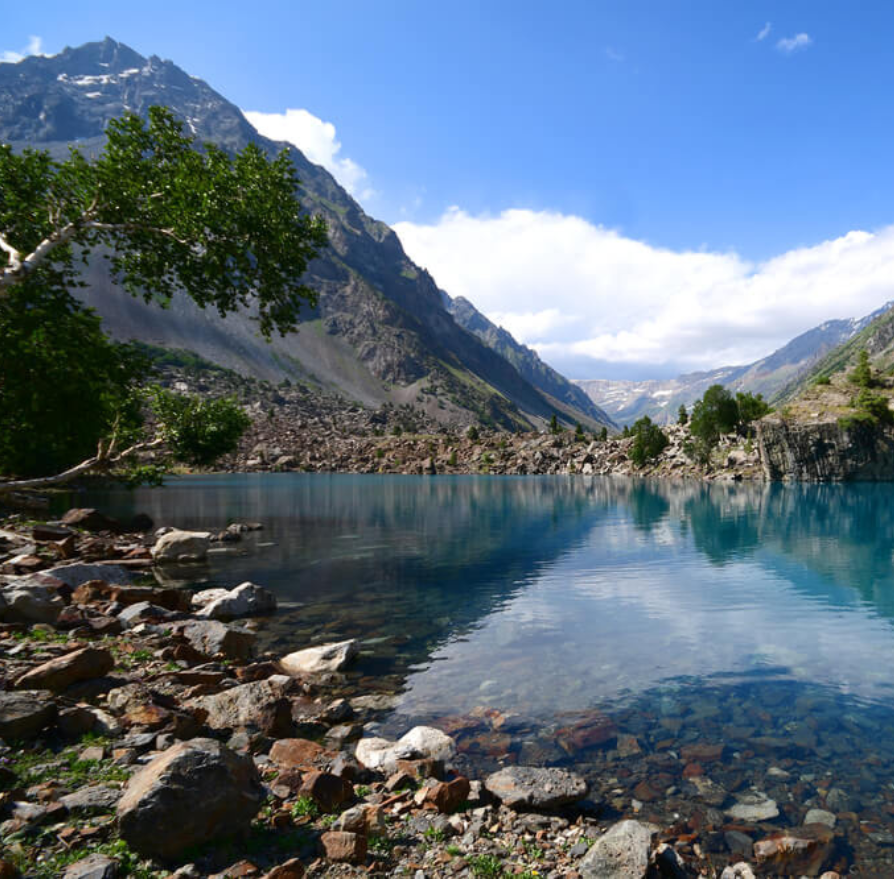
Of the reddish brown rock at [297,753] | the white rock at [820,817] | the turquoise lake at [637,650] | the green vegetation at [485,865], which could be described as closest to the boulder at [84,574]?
the turquoise lake at [637,650]

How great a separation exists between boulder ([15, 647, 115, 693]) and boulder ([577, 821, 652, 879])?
41.3 feet

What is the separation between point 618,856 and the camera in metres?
8.39

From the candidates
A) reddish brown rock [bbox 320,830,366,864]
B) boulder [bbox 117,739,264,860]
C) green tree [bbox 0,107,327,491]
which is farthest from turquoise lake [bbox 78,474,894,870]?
green tree [bbox 0,107,327,491]

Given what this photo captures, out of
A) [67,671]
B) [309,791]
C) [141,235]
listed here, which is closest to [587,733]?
[309,791]

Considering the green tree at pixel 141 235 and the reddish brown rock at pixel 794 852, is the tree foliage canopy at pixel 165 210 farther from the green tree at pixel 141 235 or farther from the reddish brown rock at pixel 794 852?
the reddish brown rock at pixel 794 852

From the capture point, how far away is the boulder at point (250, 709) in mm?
13070

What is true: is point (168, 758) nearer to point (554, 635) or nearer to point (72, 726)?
point (72, 726)

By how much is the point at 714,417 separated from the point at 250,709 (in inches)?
7897

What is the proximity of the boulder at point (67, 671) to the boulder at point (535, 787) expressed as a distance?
34.6 feet

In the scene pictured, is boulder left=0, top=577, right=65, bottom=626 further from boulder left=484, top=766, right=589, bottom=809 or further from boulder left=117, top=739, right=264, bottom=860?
boulder left=484, top=766, right=589, bottom=809

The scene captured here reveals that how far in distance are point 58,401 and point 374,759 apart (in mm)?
29357

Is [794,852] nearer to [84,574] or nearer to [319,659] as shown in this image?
[319,659]

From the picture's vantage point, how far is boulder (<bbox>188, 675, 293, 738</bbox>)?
42.9 ft

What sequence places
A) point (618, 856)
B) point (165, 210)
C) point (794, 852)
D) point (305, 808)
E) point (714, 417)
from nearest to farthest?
point (618, 856) → point (305, 808) → point (794, 852) → point (165, 210) → point (714, 417)
